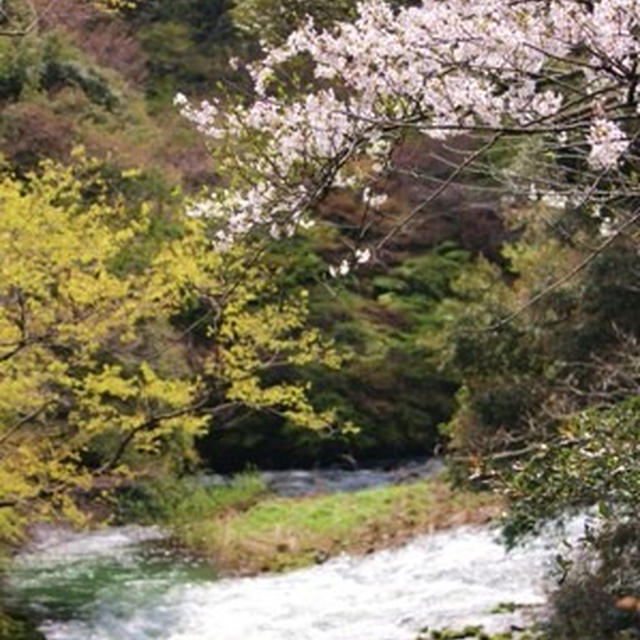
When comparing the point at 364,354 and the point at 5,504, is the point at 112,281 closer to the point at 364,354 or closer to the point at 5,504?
the point at 5,504

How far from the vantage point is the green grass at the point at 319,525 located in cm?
1538

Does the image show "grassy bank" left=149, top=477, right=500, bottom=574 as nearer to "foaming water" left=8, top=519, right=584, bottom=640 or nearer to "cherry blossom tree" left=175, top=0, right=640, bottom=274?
"foaming water" left=8, top=519, right=584, bottom=640

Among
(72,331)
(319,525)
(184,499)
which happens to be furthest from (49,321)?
(319,525)

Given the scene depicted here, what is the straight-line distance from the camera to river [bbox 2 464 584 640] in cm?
1134

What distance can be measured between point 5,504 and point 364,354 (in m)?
13.0

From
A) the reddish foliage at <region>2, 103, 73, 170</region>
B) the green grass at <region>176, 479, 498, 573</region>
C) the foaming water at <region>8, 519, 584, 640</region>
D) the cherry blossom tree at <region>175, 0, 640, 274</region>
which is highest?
the cherry blossom tree at <region>175, 0, 640, 274</region>

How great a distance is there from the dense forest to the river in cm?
91

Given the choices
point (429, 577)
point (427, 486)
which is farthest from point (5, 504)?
point (427, 486)

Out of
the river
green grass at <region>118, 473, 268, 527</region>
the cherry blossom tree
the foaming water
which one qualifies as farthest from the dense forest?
the foaming water

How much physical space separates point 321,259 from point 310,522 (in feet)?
26.9

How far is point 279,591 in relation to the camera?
43.5 feet

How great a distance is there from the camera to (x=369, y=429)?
2202 centimetres

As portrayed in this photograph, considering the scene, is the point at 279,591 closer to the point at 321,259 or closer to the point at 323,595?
the point at 323,595

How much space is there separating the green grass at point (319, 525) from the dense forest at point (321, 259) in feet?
3.60
